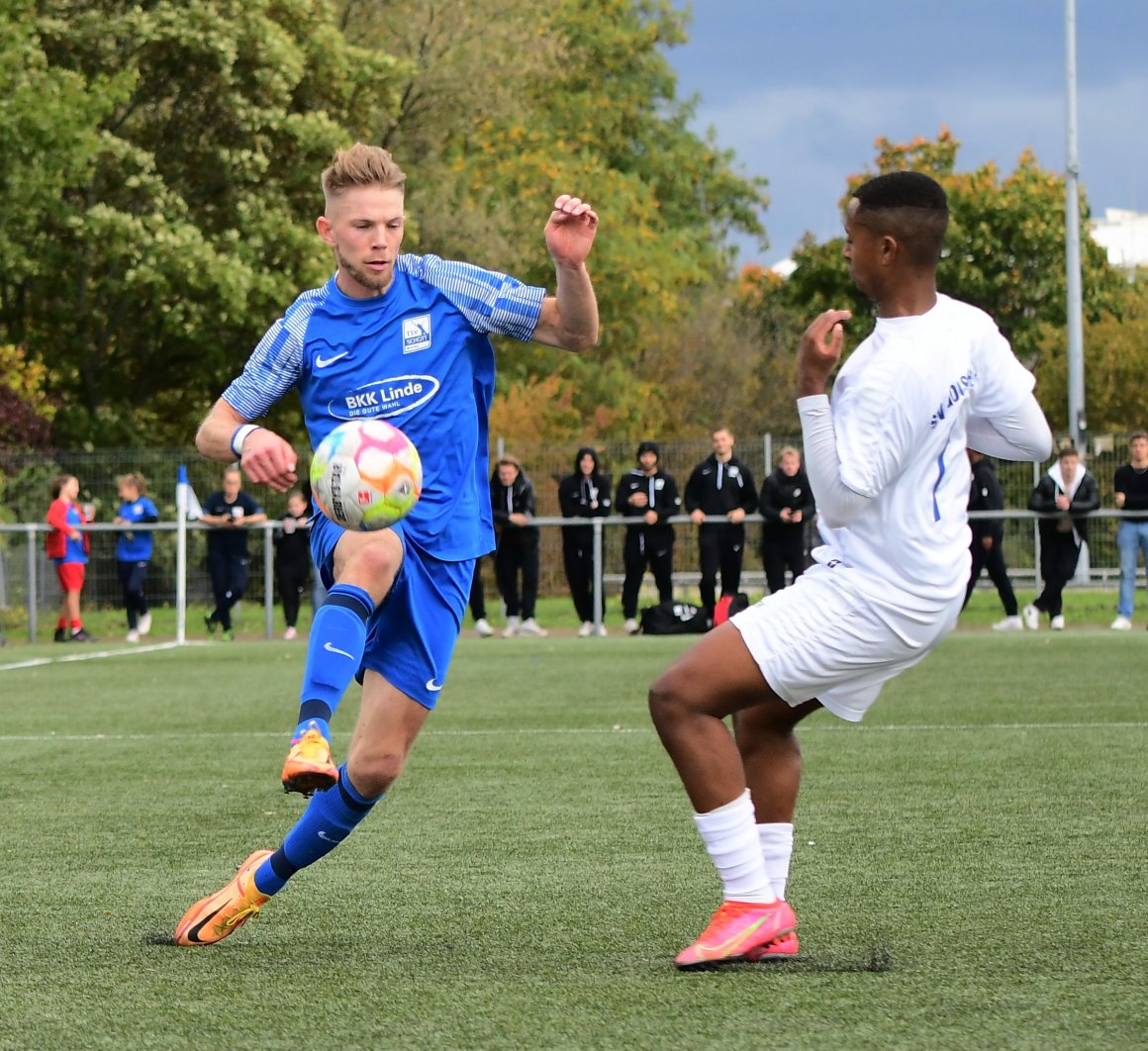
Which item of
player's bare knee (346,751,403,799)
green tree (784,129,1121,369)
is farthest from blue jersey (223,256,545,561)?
green tree (784,129,1121,369)

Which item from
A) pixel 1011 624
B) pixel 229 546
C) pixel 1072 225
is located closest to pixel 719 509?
pixel 1011 624

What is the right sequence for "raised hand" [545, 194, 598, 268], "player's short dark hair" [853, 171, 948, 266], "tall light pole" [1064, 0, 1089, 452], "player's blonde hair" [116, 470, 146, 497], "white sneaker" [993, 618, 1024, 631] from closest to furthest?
"player's short dark hair" [853, 171, 948, 266]
"raised hand" [545, 194, 598, 268]
"white sneaker" [993, 618, 1024, 631]
"player's blonde hair" [116, 470, 146, 497]
"tall light pole" [1064, 0, 1089, 452]

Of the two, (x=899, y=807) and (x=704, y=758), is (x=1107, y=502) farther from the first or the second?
(x=704, y=758)

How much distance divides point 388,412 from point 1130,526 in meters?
15.2

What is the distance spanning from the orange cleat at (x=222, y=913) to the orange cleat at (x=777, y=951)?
1365 mm

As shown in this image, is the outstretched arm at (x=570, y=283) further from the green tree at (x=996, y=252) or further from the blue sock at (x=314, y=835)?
the green tree at (x=996, y=252)

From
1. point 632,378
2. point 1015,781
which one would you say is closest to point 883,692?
point 1015,781

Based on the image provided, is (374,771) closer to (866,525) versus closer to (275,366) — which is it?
(275,366)

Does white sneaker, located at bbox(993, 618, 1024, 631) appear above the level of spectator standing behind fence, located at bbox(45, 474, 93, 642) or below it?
below

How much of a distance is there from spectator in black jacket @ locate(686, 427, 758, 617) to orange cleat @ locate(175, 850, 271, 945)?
14742 millimetres

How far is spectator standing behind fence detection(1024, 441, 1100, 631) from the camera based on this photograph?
19.2 m

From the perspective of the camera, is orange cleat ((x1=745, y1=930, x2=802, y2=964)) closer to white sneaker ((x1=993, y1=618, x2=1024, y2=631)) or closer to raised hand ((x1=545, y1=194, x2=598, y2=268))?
raised hand ((x1=545, y1=194, x2=598, y2=268))

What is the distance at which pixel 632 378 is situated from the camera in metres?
42.8

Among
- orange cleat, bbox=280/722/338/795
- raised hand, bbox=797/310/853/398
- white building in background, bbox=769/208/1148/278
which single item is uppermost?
white building in background, bbox=769/208/1148/278
